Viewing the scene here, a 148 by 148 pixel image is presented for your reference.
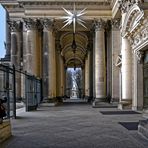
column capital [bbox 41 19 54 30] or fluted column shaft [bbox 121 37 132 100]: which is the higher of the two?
column capital [bbox 41 19 54 30]

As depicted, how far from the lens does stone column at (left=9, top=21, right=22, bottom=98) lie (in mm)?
40938

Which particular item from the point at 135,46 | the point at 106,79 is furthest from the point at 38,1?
the point at 135,46

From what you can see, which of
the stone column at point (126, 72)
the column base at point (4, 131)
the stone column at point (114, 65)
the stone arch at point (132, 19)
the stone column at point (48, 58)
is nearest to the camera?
the column base at point (4, 131)

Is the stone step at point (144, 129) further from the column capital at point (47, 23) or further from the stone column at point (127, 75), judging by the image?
the column capital at point (47, 23)

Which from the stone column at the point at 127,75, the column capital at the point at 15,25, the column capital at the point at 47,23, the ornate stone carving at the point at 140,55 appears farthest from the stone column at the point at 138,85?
the column capital at the point at 15,25

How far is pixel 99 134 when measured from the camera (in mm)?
12734

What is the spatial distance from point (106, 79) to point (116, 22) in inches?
240

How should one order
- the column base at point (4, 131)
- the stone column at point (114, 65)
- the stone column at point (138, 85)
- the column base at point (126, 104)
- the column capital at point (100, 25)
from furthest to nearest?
the column capital at point (100, 25) → the stone column at point (114, 65) → the column base at point (126, 104) → the stone column at point (138, 85) → the column base at point (4, 131)

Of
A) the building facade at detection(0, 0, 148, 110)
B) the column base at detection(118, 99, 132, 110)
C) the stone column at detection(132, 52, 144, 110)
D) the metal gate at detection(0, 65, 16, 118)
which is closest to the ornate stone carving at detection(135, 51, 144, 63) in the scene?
the stone column at detection(132, 52, 144, 110)

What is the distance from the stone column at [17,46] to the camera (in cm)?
4094

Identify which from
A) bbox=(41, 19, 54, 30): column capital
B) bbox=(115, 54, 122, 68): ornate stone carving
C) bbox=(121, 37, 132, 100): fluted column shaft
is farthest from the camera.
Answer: bbox=(41, 19, 54, 30): column capital

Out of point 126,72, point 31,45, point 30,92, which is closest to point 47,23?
A: point 31,45

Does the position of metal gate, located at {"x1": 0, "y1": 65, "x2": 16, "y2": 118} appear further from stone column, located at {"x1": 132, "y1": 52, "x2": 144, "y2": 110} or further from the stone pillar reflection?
the stone pillar reflection

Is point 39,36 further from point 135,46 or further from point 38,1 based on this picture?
point 135,46
